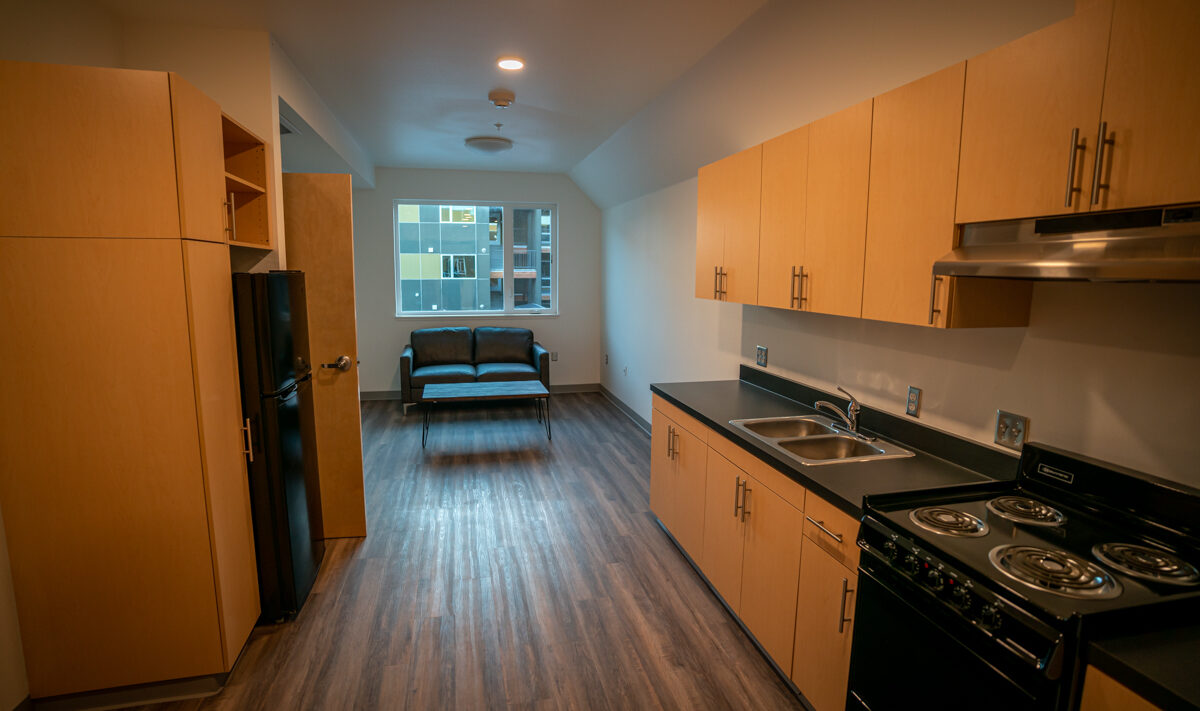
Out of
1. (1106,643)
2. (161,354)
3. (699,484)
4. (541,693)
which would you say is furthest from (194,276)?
(1106,643)

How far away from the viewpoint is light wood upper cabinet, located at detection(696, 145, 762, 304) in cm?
270

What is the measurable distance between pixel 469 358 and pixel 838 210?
515 cm

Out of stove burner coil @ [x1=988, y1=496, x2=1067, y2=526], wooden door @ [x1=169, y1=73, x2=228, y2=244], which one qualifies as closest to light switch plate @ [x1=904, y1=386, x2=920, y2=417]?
stove burner coil @ [x1=988, y1=496, x2=1067, y2=526]

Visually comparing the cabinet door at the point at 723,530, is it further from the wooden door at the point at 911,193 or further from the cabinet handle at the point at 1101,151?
the cabinet handle at the point at 1101,151

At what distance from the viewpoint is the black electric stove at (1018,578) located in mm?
1158

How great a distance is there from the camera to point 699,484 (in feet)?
9.12

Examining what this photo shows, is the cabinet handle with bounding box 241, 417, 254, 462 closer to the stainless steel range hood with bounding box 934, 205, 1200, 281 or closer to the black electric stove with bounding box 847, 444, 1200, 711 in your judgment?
A: the black electric stove with bounding box 847, 444, 1200, 711

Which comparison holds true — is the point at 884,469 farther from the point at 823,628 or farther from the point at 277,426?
the point at 277,426

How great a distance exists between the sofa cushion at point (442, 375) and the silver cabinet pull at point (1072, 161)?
534 centimetres

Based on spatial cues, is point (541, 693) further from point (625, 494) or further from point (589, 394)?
point (589, 394)

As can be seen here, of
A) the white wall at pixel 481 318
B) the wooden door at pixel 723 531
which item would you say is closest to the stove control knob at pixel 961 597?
the wooden door at pixel 723 531

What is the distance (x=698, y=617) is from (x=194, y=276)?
2425mm

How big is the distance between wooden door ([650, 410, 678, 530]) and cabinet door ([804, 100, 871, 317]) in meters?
1.20

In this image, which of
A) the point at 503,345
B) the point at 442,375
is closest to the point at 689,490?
the point at 442,375
